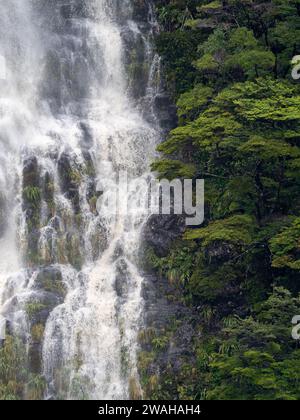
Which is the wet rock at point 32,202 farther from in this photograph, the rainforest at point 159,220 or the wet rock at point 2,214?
the wet rock at point 2,214

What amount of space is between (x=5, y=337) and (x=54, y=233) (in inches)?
168

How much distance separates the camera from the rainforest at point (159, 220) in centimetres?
2877

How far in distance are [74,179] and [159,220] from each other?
10.7 feet

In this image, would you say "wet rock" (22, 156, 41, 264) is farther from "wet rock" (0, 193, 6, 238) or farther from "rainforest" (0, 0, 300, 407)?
"wet rock" (0, 193, 6, 238)

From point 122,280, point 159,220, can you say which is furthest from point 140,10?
point 122,280

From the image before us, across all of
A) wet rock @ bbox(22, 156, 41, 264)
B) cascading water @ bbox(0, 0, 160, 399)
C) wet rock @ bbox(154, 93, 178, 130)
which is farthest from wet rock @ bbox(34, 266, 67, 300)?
wet rock @ bbox(154, 93, 178, 130)

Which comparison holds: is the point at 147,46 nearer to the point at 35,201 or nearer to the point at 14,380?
the point at 35,201

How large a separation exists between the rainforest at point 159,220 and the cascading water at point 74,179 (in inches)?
2.2

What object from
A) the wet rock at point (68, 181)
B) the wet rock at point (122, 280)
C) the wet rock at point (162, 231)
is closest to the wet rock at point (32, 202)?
the wet rock at point (68, 181)

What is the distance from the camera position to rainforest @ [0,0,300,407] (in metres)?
28.8

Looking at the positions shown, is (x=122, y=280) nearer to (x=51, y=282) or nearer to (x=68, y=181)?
(x=51, y=282)

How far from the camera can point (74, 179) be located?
110 ft

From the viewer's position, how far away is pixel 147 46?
3888 cm

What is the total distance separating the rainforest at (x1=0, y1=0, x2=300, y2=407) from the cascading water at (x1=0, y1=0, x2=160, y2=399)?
0.05m
